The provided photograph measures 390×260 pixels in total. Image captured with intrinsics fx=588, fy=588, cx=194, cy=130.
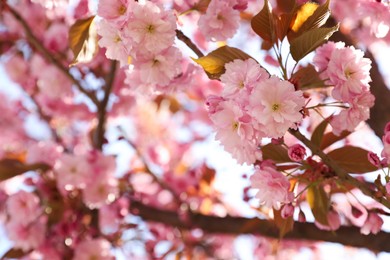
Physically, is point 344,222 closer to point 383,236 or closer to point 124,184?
point 383,236

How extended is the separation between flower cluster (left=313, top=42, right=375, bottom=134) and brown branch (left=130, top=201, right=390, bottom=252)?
1.56 ft

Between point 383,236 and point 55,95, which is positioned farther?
point 55,95

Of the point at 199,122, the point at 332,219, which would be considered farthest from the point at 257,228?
the point at 199,122

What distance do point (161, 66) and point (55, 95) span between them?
1388mm

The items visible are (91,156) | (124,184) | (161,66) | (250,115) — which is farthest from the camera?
(124,184)

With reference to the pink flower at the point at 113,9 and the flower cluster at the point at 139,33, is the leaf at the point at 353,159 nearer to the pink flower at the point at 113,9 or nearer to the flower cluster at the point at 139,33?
the flower cluster at the point at 139,33

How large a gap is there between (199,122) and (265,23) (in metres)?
2.45

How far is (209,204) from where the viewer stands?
279cm

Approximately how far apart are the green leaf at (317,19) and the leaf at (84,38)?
543mm

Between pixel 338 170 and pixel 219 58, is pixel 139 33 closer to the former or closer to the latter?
pixel 219 58

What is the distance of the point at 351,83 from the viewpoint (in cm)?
120

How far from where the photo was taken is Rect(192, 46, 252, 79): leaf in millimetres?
1187

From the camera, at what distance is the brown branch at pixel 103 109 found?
6.68 feet

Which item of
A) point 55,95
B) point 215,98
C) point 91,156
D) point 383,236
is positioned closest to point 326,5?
point 215,98
